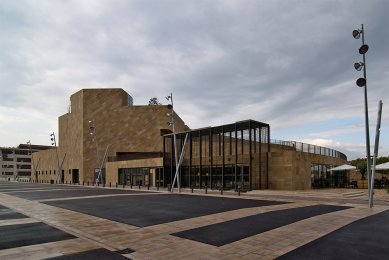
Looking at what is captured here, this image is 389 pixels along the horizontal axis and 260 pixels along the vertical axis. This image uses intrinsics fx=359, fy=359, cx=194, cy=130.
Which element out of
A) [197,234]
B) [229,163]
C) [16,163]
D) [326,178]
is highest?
[229,163]

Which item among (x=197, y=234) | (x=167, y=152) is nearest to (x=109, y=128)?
(x=167, y=152)

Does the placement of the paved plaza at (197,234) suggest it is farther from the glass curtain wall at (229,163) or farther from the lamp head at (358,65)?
the glass curtain wall at (229,163)

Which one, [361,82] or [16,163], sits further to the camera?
[16,163]

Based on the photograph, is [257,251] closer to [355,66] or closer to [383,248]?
[383,248]

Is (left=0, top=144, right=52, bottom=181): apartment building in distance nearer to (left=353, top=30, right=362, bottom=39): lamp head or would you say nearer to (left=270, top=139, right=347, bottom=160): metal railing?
(left=270, top=139, right=347, bottom=160): metal railing

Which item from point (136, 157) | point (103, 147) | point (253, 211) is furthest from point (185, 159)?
point (103, 147)

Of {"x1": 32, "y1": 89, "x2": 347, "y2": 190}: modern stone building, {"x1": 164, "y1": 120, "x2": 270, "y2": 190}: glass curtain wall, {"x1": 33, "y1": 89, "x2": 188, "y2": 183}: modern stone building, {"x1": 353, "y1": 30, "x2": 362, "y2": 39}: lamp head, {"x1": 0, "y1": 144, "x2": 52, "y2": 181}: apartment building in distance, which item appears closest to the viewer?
{"x1": 353, "y1": 30, "x2": 362, "y2": 39}: lamp head

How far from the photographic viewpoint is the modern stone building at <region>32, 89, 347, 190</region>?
120ft

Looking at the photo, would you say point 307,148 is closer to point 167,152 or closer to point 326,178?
point 326,178

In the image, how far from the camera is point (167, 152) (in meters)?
51.1

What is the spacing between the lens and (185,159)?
1844 inches

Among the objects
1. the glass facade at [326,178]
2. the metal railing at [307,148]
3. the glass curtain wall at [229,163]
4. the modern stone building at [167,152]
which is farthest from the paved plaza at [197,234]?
the metal railing at [307,148]

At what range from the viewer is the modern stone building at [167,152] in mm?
36656

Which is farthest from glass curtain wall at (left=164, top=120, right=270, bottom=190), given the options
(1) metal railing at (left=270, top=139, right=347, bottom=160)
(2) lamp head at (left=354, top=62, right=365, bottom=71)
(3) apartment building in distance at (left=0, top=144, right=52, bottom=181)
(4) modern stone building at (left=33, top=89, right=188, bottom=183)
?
(3) apartment building in distance at (left=0, top=144, right=52, bottom=181)
